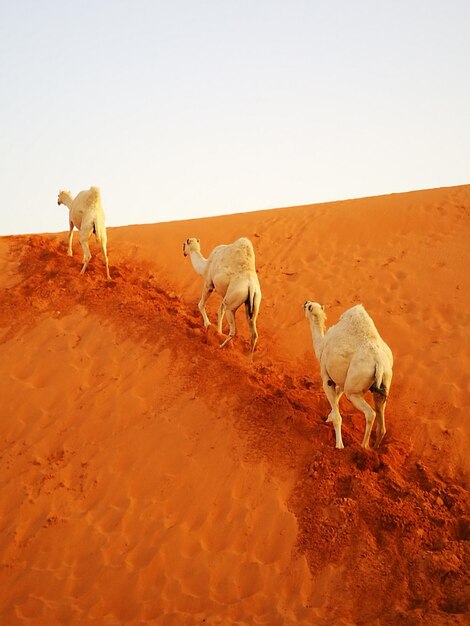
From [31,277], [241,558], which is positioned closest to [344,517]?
[241,558]

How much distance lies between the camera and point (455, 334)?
11109 millimetres

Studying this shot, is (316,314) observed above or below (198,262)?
below

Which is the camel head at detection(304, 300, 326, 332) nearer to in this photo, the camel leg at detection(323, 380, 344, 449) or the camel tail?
the camel leg at detection(323, 380, 344, 449)

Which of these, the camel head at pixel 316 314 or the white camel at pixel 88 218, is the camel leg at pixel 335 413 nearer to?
the camel head at pixel 316 314

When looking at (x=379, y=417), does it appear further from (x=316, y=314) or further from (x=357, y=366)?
(x=316, y=314)

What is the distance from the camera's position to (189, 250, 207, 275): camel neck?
37.6 ft

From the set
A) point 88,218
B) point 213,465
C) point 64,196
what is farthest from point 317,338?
point 64,196

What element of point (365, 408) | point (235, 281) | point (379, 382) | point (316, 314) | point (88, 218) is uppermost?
point (88, 218)

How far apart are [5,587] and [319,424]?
13.9ft

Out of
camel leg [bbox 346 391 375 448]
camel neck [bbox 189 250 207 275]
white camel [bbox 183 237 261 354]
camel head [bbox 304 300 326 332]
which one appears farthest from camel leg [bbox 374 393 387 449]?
camel neck [bbox 189 250 207 275]

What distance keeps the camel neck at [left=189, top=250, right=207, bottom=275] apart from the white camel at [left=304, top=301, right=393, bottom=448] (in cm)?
389

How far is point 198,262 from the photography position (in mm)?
11656

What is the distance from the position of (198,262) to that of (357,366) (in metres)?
5.02

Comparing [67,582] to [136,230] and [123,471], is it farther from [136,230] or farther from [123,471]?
[136,230]
